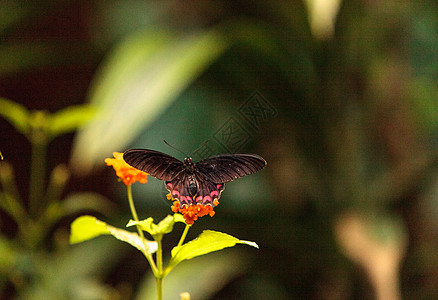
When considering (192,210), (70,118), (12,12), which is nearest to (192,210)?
(192,210)

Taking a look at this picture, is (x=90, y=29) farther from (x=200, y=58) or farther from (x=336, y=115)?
(x=336, y=115)

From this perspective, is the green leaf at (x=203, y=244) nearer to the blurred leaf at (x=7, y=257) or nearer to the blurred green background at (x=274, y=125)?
the blurred leaf at (x=7, y=257)

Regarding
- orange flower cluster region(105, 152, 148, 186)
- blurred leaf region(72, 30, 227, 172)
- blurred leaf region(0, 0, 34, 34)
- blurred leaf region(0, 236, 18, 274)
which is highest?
blurred leaf region(0, 0, 34, 34)

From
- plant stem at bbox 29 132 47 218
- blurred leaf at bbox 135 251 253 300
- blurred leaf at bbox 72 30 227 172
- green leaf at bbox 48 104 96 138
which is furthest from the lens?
plant stem at bbox 29 132 47 218

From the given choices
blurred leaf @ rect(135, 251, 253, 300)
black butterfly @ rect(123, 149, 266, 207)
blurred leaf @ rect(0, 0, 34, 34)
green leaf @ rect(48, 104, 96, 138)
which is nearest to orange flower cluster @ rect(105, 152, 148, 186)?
black butterfly @ rect(123, 149, 266, 207)

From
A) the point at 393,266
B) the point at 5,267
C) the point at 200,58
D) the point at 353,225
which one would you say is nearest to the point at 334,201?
the point at 353,225

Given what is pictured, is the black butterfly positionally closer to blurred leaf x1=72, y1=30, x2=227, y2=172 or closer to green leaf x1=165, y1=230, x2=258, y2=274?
green leaf x1=165, y1=230, x2=258, y2=274
